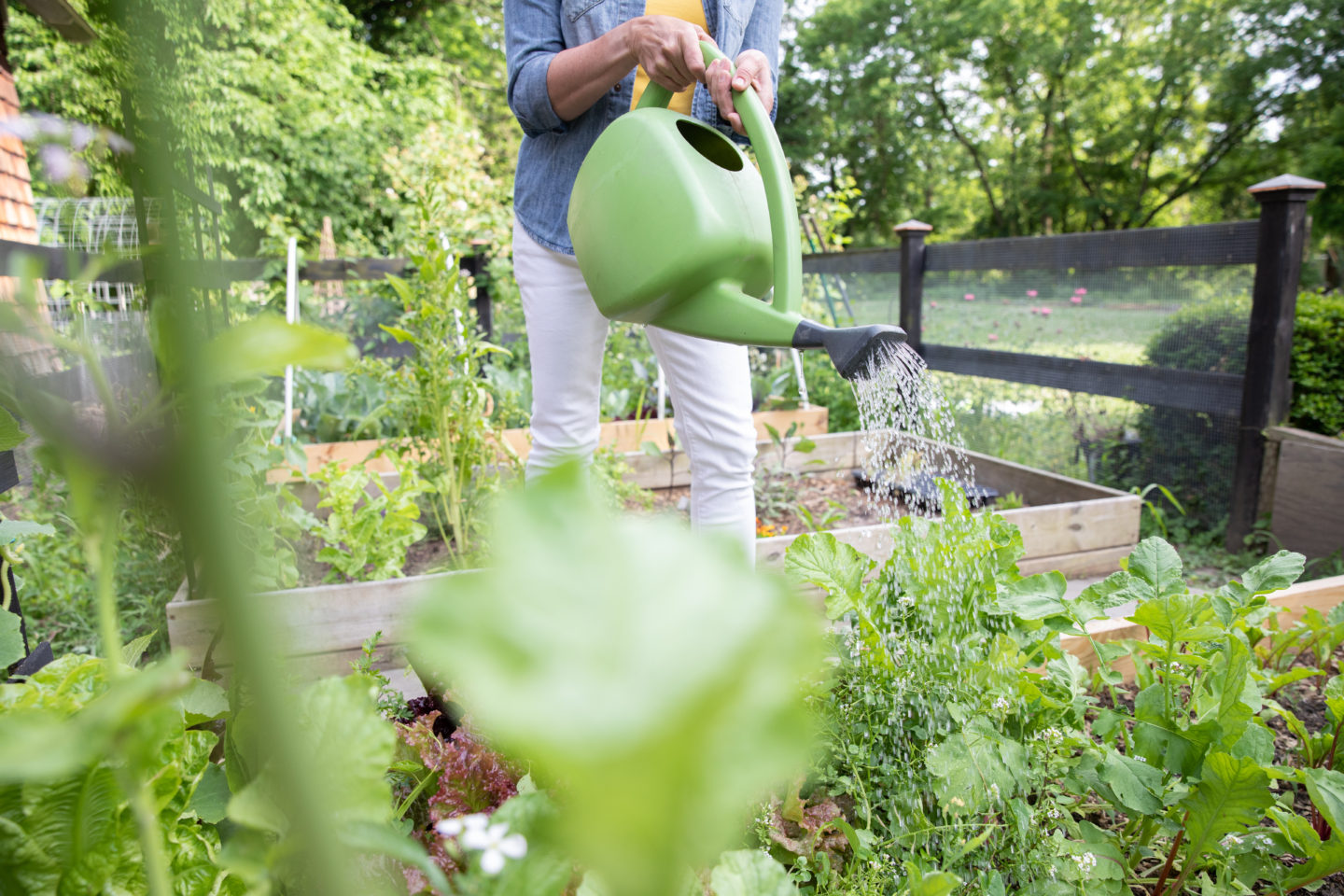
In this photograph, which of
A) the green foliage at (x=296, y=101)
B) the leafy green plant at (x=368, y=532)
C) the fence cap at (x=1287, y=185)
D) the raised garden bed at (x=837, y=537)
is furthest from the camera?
the fence cap at (x=1287, y=185)

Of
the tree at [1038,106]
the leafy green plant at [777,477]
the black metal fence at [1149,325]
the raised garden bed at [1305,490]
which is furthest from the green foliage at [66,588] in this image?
the tree at [1038,106]

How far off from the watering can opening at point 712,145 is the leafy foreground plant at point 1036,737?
57 cm

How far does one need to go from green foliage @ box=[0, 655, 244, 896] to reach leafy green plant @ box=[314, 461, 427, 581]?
1.51 m

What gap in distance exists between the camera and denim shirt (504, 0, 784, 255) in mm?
1437

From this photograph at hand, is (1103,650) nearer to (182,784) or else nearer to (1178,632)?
(1178,632)

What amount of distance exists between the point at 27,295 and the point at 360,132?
12252mm

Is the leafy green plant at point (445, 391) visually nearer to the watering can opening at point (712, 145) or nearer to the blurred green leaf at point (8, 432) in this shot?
the watering can opening at point (712, 145)

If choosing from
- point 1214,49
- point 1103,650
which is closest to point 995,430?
point 1103,650

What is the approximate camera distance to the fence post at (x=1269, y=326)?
8.48 ft

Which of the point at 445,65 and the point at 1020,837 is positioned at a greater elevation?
the point at 445,65

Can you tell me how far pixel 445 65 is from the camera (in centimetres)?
1384

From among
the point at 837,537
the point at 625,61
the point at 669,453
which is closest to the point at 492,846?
the point at 625,61

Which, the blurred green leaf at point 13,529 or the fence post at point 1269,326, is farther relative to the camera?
the fence post at point 1269,326

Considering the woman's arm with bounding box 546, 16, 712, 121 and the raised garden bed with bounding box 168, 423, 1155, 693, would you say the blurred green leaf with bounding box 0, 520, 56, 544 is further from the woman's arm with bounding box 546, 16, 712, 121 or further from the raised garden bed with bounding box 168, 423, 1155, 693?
the woman's arm with bounding box 546, 16, 712, 121
